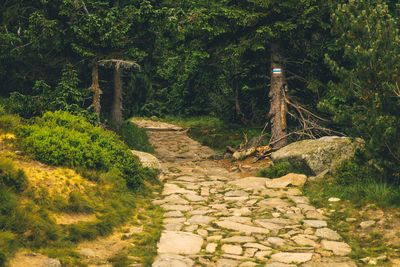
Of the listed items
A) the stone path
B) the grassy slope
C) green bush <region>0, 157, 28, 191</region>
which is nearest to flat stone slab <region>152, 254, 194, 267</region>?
the stone path

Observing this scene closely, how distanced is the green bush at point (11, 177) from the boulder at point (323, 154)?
6944 mm

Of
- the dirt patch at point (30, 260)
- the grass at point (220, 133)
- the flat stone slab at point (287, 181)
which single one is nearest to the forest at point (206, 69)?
the dirt patch at point (30, 260)

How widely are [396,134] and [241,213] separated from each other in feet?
10.7

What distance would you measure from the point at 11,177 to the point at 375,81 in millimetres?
6537

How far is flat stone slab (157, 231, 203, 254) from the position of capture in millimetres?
5605

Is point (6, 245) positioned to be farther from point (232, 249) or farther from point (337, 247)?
point (337, 247)

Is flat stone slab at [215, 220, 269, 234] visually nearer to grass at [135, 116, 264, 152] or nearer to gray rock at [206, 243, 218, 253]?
gray rock at [206, 243, 218, 253]

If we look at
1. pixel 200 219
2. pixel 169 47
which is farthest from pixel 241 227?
pixel 169 47

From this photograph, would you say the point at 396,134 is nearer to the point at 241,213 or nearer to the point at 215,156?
the point at 241,213

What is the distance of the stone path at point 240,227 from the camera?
17.6 ft

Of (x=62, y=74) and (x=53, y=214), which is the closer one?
(x=53, y=214)

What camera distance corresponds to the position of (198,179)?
10844 millimetres

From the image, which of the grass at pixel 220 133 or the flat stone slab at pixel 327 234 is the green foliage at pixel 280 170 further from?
the flat stone slab at pixel 327 234

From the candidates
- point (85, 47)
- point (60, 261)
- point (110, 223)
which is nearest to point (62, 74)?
point (85, 47)
